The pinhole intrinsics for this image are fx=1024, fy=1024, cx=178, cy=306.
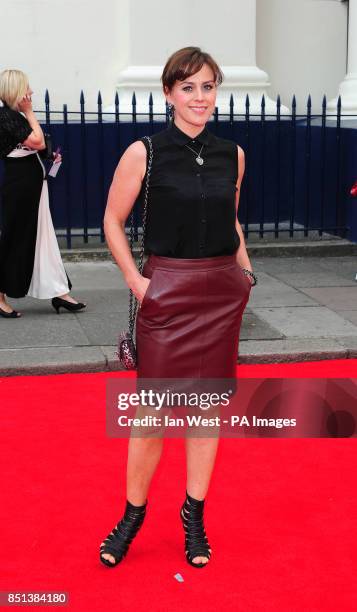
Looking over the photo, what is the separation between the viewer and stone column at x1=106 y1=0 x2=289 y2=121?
11555 mm

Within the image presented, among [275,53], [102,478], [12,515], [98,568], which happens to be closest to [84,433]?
[102,478]

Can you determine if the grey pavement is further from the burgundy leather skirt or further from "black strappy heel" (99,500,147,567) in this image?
the burgundy leather skirt

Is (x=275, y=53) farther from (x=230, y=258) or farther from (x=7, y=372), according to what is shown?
(x=230, y=258)

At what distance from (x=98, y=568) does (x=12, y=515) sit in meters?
0.65

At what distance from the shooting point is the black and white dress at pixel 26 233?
7820 millimetres

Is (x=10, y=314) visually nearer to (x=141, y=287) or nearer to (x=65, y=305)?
(x=65, y=305)

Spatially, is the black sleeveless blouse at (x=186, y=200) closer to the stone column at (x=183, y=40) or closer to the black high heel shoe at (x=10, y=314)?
the black high heel shoe at (x=10, y=314)

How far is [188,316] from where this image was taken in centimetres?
371

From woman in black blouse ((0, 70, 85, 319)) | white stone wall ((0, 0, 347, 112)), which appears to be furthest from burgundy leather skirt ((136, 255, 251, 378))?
white stone wall ((0, 0, 347, 112))

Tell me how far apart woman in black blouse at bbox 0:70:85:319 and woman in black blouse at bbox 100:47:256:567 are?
410 centimetres

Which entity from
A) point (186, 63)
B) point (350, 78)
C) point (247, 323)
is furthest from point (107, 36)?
point (186, 63)

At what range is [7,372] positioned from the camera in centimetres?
659

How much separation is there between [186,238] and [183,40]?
8.41 m

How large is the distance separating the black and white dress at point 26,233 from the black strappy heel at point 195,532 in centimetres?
420
